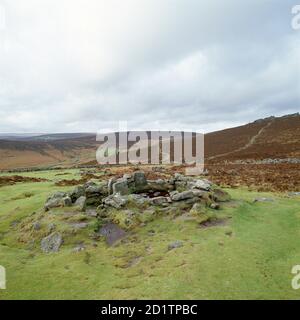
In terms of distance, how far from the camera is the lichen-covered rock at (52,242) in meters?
17.1

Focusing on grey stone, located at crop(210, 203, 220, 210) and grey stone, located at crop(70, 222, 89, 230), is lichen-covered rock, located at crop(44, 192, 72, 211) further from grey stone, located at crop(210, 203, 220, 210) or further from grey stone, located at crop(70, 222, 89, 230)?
grey stone, located at crop(210, 203, 220, 210)

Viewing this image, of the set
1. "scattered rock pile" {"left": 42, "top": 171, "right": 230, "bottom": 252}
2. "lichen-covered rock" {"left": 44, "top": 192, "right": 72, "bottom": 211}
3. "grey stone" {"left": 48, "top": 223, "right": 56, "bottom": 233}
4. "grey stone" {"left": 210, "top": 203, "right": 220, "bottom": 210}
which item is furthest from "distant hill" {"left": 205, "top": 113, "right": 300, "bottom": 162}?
"grey stone" {"left": 48, "top": 223, "right": 56, "bottom": 233}

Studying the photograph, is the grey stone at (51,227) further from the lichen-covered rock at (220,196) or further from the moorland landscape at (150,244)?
the lichen-covered rock at (220,196)

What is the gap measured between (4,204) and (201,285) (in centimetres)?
2313

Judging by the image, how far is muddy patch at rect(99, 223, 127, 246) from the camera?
1792 cm

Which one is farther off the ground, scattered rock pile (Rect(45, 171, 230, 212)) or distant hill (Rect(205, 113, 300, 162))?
distant hill (Rect(205, 113, 300, 162))

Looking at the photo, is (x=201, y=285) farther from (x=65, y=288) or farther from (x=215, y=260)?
(x=65, y=288)

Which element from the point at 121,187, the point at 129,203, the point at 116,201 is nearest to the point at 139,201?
the point at 129,203

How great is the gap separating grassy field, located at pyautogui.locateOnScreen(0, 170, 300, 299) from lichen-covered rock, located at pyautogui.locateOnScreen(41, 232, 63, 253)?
0.34m

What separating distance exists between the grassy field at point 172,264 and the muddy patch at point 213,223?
30 centimetres

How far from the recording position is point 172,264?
13781 mm

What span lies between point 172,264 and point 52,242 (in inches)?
299

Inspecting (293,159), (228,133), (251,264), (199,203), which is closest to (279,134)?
(228,133)
